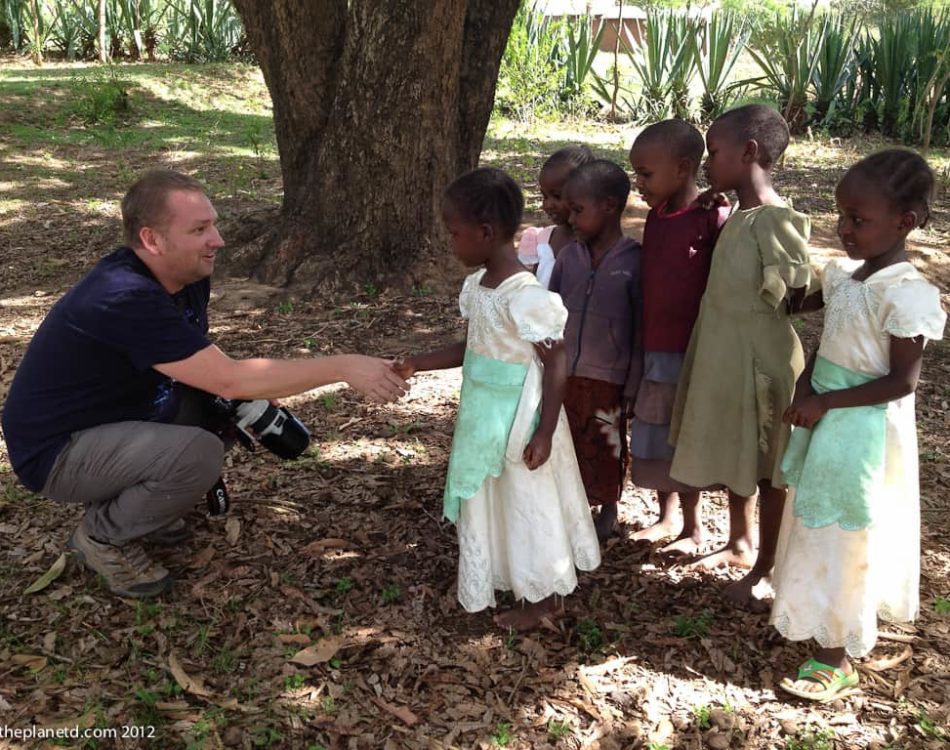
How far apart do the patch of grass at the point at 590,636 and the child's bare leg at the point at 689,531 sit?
578mm

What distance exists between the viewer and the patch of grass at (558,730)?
269 cm

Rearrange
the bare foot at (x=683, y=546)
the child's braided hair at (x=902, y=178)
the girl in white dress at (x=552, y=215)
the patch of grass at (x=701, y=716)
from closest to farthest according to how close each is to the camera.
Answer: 1. the child's braided hair at (x=902, y=178)
2. the patch of grass at (x=701, y=716)
3. the girl in white dress at (x=552, y=215)
4. the bare foot at (x=683, y=546)

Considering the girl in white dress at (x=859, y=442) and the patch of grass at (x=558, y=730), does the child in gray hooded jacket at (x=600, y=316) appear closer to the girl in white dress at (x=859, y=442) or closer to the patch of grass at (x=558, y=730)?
the girl in white dress at (x=859, y=442)

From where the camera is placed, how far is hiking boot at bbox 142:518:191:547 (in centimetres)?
356

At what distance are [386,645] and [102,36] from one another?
17371 millimetres

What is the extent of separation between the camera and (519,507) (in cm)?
293

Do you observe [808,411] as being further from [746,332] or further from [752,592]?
[752,592]

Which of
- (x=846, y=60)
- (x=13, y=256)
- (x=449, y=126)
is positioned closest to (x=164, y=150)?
(x=13, y=256)

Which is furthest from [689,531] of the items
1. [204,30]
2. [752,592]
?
[204,30]

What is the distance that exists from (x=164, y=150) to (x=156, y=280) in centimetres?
793

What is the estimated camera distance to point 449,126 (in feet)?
18.7

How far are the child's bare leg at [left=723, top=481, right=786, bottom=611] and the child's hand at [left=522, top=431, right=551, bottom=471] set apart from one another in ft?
2.91

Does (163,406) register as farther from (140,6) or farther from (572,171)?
(140,6)

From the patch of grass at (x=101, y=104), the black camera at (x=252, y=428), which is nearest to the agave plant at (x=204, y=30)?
the patch of grass at (x=101, y=104)
